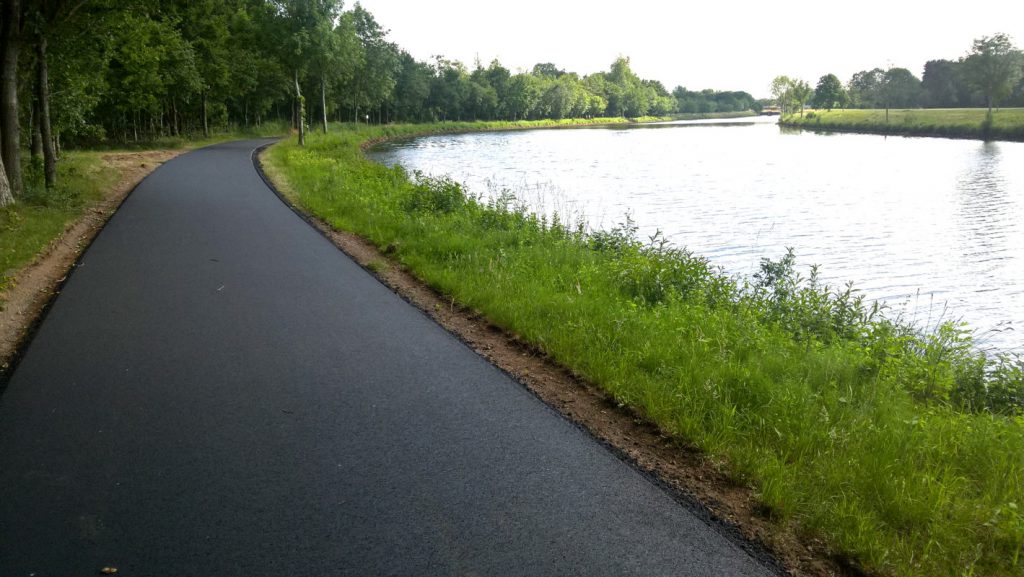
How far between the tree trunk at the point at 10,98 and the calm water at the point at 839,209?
1277cm

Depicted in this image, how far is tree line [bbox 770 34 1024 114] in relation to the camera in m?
75.8

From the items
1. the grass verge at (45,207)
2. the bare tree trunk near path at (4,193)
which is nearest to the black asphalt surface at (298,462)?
the grass verge at (45,207)

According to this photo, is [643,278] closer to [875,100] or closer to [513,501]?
[513,501]

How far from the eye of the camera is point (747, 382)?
5.59m

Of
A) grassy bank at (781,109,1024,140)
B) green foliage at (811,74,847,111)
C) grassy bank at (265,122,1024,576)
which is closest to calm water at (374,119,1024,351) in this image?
grassy bank at (265,122,1024,576)

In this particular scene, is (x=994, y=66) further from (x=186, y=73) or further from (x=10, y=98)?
(x=10, y=98)

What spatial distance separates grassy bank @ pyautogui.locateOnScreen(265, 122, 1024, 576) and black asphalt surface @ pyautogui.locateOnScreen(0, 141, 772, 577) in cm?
80

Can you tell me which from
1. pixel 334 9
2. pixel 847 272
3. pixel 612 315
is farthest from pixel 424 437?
pixel 334 9

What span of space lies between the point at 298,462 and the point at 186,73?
35.3 m

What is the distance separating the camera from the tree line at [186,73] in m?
15.1

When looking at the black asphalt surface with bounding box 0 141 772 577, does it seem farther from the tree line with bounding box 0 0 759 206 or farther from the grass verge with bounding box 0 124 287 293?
the tree line with bounding box 0 0 759 206

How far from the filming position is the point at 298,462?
4.34 metres

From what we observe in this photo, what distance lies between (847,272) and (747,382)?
33.8 feet

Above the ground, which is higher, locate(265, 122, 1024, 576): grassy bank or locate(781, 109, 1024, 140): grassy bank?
locate(781, 109, 1024, 140): grassy bank
